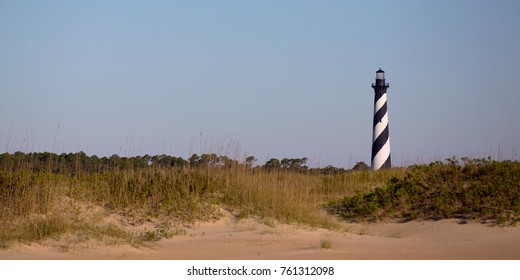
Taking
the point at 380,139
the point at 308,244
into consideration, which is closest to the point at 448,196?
the point at 308,244

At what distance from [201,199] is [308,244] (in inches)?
93.7

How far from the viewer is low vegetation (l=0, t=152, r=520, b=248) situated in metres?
10.8

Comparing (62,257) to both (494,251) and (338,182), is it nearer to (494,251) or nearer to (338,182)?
(494,251)

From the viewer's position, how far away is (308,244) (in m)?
10.1

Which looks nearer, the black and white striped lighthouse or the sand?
the sand

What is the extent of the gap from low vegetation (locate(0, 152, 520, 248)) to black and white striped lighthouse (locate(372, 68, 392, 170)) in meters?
13.6

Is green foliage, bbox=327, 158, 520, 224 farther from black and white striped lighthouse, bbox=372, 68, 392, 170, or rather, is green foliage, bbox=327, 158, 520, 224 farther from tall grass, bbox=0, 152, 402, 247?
black and white striped lighthouse, bbox=372, 68, 392, 170

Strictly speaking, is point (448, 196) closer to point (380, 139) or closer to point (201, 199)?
point (201, 199)

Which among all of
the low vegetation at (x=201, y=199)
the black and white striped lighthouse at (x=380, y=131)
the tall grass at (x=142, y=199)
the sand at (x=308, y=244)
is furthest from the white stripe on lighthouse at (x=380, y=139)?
the sand at (x=308, y=244)

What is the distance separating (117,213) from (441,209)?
532 cm

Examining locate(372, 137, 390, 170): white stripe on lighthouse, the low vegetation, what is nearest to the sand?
the low vegetation

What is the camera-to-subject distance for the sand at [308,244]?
9320 millimetres

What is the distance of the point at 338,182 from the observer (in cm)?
1575

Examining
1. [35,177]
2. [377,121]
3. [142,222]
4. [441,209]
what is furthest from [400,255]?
[377,121]
